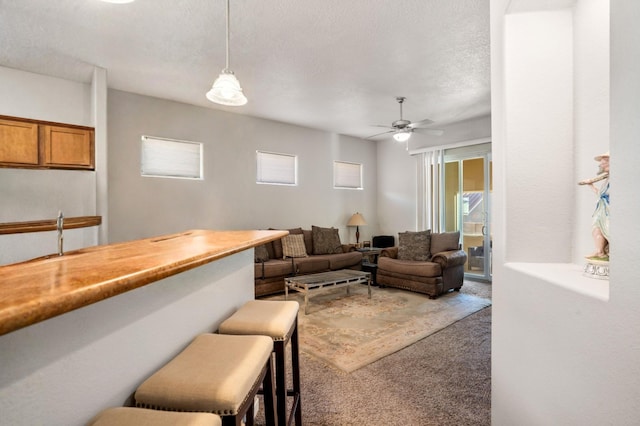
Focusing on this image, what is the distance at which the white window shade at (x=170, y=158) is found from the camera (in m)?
4.46

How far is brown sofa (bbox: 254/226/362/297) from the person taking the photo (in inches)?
182

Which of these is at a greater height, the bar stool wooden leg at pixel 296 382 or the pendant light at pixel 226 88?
the pendant light at pixel 226 88

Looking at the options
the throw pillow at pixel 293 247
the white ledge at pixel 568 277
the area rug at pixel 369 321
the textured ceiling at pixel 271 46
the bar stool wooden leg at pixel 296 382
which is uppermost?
the textured ceiling at pixel 271 46

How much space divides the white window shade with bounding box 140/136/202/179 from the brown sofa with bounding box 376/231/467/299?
3425mm

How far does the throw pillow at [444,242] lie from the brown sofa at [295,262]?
1.36 m

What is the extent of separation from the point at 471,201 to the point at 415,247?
169cm

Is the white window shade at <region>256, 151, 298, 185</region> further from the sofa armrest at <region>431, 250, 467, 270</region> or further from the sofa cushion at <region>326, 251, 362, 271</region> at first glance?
the sofa armrest at <region>431, 250, 467, 270</region>

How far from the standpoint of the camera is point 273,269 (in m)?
4.66

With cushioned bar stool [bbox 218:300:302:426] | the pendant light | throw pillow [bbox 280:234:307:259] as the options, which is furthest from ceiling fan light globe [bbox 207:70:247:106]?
throw pillow [bbox 280:234:307:259]

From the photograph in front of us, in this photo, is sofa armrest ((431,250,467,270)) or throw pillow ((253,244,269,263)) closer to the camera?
sofa armrest ((431,250,467,270))

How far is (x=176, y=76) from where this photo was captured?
12.2 feet

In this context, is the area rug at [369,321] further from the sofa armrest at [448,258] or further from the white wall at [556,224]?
the white wall at [556,224]

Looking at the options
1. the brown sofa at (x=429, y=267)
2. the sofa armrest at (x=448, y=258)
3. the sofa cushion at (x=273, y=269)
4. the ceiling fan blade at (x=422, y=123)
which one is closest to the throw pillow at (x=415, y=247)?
the brown sofa at (x=429, y=267)

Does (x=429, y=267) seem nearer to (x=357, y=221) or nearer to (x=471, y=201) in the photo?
(x=471, y=201)
